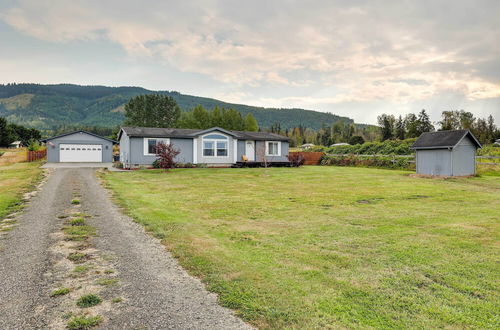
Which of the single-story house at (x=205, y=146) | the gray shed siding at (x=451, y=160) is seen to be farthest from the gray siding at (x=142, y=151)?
the gray shed siding at (x=451, y=160)

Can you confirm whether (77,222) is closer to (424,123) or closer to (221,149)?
(221,149)

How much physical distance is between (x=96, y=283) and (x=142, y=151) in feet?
83.3

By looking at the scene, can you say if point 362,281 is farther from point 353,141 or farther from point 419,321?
point 353,141

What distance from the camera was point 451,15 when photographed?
753 inches

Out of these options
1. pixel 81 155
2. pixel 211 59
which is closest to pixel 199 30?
pixel 211 59

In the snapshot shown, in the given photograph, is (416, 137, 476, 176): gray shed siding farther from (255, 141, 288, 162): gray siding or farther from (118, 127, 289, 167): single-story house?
(255, 141, 288, 162): gray siding

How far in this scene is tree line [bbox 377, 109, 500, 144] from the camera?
5494 centimetres

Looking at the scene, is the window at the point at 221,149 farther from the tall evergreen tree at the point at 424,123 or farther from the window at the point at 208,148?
the tall evergreen tree at the point at 424,123

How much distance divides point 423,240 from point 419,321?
3.56 m

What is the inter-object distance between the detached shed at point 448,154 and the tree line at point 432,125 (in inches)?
1331

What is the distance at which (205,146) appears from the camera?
3048cm

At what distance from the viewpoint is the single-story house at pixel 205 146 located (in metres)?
28.0

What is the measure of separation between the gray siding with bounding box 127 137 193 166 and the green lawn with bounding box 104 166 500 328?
18.4m

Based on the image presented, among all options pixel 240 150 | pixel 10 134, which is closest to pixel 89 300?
pixel 240 150
